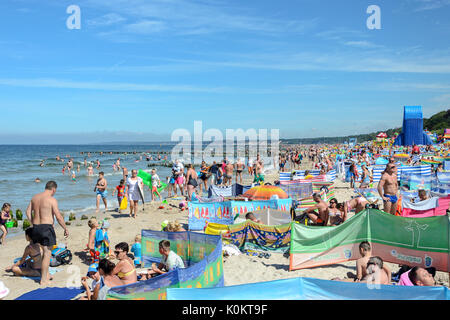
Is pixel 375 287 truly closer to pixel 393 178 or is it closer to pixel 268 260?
pixel 268 260

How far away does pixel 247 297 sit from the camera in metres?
3.45

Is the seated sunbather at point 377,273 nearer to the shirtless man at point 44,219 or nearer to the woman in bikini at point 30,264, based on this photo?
the shirtless man at point 44,219

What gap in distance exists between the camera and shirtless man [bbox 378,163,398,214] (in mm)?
8527

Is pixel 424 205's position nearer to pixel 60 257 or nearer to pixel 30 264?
pixel 60 257

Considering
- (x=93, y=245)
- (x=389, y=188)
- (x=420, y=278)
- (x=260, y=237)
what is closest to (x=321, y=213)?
(x=260, y=237)

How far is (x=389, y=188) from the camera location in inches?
338

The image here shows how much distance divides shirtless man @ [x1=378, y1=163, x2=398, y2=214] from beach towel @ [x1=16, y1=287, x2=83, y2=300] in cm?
698

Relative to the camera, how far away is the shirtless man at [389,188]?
8.53m

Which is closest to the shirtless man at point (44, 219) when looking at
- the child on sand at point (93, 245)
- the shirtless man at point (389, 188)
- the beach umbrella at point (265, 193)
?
the child on sand at point (93, 245)

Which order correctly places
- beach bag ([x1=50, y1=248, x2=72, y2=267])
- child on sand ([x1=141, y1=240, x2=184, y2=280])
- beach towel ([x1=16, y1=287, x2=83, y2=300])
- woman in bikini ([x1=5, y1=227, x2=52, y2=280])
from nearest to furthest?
1. beach towel ([x1=16, y1=287, x2=83, y2=300])
2. child on sand ([x1=141, y1=240, x2=184, y2=280])
3. woman in bikini ([x1=5, y1=227, x2=52, y2=280])
4. beach bag ([x1=50, y1=248, x2=72, y2=267])

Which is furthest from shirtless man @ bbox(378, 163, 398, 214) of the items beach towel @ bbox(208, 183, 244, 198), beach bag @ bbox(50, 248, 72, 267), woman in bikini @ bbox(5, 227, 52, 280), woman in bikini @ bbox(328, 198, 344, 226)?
woman in bikini @ bbox(5, 227, 52, 280)

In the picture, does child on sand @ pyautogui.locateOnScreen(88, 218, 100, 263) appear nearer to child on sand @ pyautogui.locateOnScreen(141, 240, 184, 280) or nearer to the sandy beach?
the sandy beach

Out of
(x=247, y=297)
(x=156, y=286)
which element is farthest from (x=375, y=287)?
(x=156, y=286)

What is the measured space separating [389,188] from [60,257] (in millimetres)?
7750
